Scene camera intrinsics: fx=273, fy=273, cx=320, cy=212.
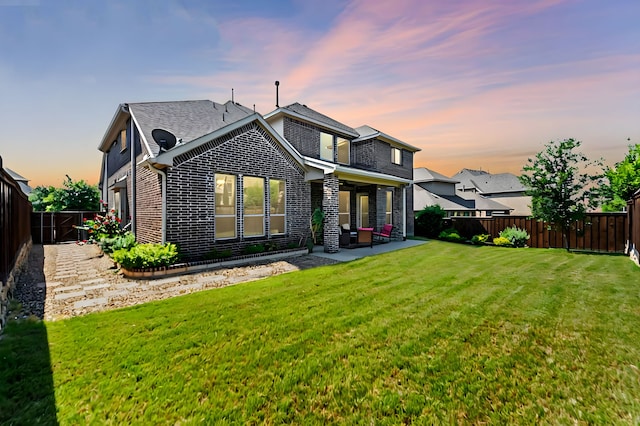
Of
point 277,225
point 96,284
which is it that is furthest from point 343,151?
point 96,284

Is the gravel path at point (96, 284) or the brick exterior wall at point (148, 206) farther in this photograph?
the brick exterior wall at point (148, 206)

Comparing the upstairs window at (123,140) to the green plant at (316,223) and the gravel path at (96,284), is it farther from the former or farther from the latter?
the green plant at (316,223)

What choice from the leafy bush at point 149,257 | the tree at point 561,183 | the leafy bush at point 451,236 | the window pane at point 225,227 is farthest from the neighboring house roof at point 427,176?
the leafy bush at point 149,257

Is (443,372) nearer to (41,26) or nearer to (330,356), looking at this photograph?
(330,356)

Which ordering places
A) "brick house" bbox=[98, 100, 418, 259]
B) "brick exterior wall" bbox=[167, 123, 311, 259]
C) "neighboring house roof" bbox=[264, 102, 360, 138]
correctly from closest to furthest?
"brick exterior wall" bbox=[167, 123, 311, 259] → "brick house" bbox=[98, 100, 418, 259] → "neighboring house roof" bbox=[264, 102, 360, 138]

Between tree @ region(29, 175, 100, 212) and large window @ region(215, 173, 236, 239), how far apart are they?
15.5 metres

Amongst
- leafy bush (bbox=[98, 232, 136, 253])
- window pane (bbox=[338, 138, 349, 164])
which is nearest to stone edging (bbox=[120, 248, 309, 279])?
leafy bush (bbox=[98, 232, 136, 253])

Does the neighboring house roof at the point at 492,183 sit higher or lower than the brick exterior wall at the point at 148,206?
higher

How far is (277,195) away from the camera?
11094 millimetres

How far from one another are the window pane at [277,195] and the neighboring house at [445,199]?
75.9ft

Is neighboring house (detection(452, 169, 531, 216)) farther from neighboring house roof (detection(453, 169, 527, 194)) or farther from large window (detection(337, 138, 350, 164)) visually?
large window (detection(337, 138, 350, 164))

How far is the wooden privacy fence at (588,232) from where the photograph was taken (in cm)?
1259

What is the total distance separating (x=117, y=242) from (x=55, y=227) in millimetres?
10703

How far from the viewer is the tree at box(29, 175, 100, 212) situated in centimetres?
1817
